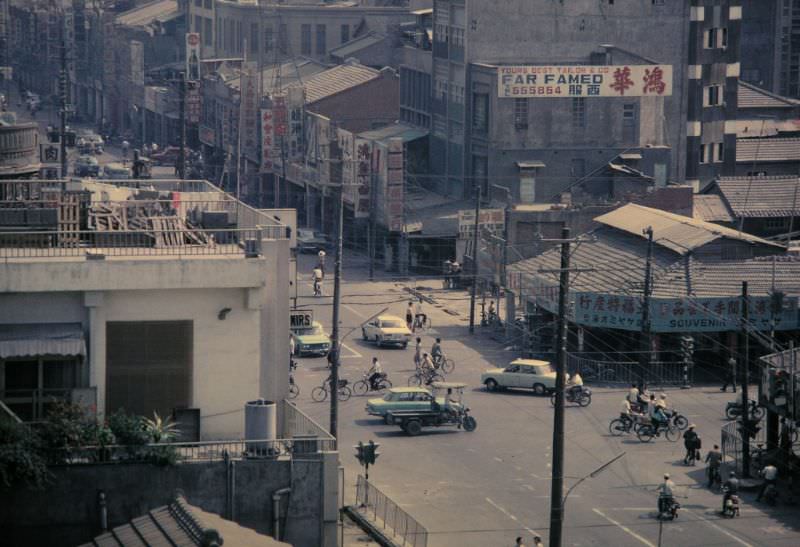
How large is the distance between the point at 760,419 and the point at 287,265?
23.0 metres

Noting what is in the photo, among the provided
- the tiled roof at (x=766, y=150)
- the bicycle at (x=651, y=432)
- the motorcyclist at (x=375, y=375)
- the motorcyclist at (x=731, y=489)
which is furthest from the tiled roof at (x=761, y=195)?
the motorcyclist at (x=731, y=489)

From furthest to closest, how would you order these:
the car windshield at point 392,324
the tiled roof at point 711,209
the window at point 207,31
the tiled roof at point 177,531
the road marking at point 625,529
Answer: the window at point 207,31, the tiled roof at point 711,209, the car windshield at point 392,324, the road marking at point 625,529, the tiled roof at point 177,531

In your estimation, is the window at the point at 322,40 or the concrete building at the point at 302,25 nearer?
the concrete building at the point at 302,25

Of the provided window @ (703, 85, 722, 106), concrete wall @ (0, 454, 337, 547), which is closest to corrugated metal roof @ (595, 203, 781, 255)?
window @ (703, 85, 722, 106)

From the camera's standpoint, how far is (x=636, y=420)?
186 feet

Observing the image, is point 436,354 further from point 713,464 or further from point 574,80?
point 574,80

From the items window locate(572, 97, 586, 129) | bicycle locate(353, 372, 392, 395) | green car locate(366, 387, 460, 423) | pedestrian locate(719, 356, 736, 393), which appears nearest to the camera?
green car locate(366, 387, 460, 423)

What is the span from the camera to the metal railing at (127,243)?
32.3 meters

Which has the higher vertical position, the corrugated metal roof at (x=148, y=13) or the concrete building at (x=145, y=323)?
the concrete building at (x=145, y=323)

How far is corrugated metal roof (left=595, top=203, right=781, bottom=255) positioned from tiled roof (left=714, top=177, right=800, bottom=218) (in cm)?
767

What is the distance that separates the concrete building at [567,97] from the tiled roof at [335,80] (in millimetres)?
5855

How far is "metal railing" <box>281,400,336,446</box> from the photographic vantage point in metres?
31.6

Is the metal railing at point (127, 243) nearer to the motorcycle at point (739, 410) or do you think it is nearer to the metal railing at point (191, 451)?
the metal railing at point (191, 451)

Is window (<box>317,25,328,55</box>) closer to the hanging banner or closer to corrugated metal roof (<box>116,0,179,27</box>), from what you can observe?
the hanging banner
